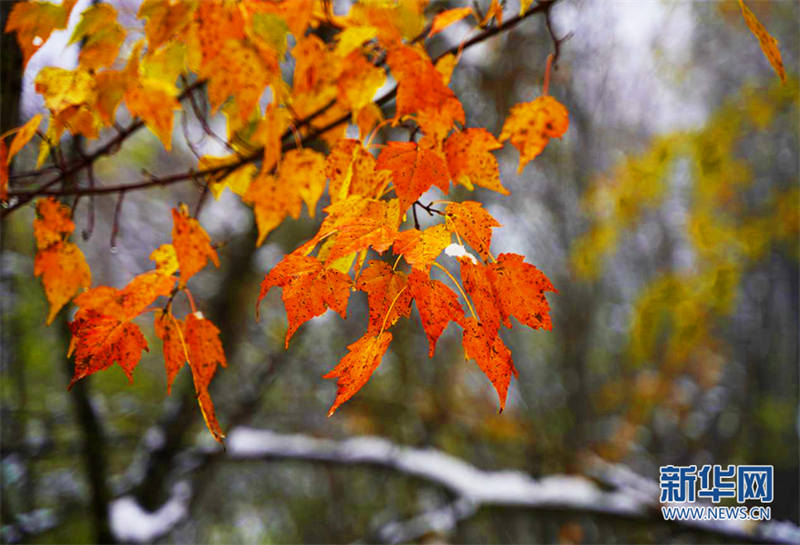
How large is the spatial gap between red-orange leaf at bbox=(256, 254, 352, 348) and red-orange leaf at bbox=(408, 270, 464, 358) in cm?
7

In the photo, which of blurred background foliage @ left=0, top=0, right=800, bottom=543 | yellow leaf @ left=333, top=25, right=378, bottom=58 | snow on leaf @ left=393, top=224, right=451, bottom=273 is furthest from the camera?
blurred background foliage @ left=0, top=0, right=800, bottom=543

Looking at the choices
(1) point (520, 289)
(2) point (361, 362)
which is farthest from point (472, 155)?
(2) point (361, 362)

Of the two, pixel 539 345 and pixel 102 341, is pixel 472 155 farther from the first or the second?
pixel 539 345

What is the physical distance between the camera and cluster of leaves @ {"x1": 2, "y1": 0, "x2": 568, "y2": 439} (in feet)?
1.81

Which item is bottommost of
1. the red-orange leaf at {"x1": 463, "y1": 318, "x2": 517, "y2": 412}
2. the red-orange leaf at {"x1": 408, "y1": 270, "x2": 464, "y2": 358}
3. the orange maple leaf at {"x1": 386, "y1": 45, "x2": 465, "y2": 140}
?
the red-orange leaf at {"x1": 463, "y1": 318, "x2": 517, "y2": 412}

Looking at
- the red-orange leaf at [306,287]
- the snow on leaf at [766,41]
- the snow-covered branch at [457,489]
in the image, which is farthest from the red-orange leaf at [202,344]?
the snow-covered branch at [457,489]

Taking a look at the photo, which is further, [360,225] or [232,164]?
[232,164]

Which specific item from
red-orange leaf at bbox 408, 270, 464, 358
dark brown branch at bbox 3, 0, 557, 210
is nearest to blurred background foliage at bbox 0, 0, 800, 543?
dark brown branch at bbox 3, 0, 557, 210

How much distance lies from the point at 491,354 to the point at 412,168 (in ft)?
0.69

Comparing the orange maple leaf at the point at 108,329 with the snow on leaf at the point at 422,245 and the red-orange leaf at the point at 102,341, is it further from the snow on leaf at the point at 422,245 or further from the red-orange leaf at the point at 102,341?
the snow on leaf at the point at 422,245

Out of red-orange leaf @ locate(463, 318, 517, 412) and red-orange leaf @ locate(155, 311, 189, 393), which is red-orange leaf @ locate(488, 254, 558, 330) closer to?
red-orange leaf @ locate(463, 318, 517, 412)

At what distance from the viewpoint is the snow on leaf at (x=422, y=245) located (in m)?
0.51

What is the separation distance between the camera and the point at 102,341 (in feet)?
2.14

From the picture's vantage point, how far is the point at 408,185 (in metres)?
0.57
